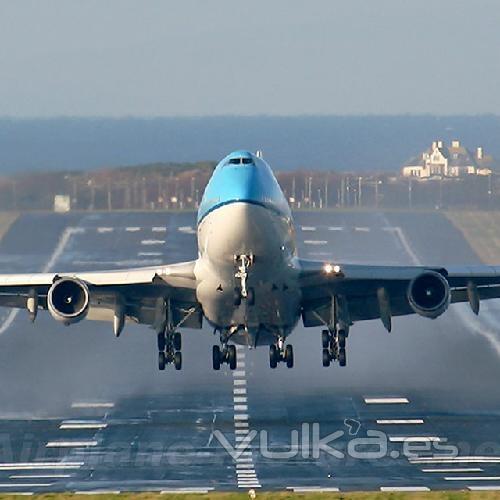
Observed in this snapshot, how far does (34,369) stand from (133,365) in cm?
440

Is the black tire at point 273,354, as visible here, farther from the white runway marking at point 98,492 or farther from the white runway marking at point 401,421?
the white runway marking at point 98,492

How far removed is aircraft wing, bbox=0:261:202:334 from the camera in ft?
180

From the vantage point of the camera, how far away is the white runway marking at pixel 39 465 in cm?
5762

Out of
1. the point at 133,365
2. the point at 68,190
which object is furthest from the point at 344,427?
the point at 68,190

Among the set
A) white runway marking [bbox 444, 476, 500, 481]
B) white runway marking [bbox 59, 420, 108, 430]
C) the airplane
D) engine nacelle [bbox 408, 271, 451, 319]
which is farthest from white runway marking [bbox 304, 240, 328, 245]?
white runway marking [bbox 444, 476, 500, 481]

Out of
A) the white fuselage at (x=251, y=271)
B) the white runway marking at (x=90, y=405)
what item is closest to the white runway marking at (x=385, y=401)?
the white runway marking at (x=90, y=405)

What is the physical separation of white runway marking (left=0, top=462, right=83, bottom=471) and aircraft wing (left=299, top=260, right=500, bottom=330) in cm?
950

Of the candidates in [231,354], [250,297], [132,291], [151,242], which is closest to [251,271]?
[250,297]

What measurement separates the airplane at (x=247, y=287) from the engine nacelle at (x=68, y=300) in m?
0.03

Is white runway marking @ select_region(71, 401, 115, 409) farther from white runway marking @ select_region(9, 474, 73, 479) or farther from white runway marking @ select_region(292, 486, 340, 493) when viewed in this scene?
white runway marking @ select_region(292, 486, 340, 493)

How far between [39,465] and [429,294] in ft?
48.3

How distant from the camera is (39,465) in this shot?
58125 millimetres

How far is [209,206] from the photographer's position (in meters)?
50.8

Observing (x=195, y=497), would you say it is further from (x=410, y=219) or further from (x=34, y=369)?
→ (x=410, y=219)
